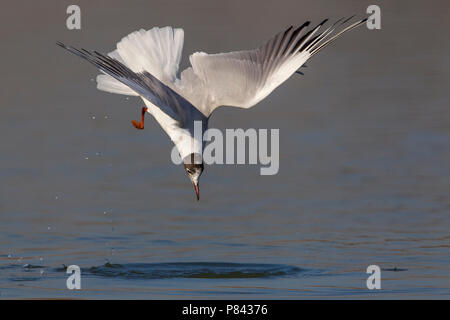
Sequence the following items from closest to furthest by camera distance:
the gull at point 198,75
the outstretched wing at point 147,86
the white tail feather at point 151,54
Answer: the outstretched wing at point 147,86 → the gull at point 198,75 → the white tail feather at point 151,54

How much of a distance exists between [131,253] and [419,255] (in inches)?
74.4

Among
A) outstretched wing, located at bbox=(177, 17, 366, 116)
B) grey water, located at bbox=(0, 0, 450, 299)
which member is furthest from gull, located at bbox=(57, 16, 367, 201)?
grey water, located at bbox=(0, 0, 450, 299)

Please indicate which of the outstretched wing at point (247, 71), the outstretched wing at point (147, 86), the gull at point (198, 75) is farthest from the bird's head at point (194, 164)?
the outstretched wing at point (247, 71)

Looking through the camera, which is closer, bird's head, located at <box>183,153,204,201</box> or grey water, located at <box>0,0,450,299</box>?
grey water, located at <box>0,0,450,299</box>

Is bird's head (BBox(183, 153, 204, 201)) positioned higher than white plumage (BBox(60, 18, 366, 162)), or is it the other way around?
white plumage (BBox(60, 18, 366, 162))

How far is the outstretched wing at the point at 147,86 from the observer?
20.1 ft

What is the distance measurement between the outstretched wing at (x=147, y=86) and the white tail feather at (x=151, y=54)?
0.59 feet

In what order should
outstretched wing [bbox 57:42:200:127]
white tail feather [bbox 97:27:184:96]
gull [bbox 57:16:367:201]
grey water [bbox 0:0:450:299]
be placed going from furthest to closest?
white tail feather [bbox 97:27:184:96] < gull [bbox 57:16:367:201] < grey water [bbox 0:0:450:299] < outstretched wing [bbox 57:42:200:127]

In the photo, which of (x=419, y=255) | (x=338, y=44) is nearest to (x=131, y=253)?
(x=419, y=255)

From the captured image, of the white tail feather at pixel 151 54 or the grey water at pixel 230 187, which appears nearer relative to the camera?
the grey water at pixel 230 187

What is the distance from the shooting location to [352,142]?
9.52 meters

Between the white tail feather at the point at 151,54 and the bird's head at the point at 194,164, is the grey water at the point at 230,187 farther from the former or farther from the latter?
the white tail feather at the point at 151,54

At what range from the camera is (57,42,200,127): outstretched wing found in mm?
6121

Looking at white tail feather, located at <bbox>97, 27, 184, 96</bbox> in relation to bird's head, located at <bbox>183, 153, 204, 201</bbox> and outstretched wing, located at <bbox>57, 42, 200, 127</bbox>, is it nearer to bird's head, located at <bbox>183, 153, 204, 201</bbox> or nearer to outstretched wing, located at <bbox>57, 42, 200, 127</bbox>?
outstretched wing, located at <bbox>57, 42, 200, 127</bbox>
